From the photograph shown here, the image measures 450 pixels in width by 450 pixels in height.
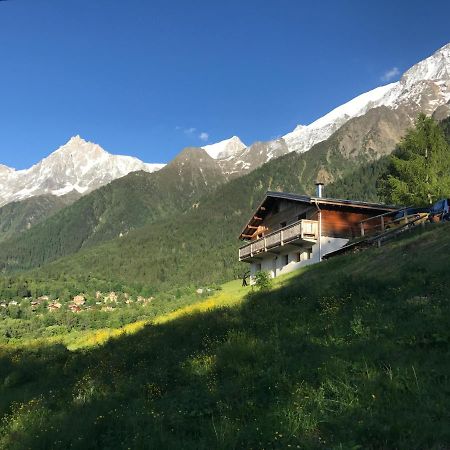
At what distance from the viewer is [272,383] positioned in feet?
30.5

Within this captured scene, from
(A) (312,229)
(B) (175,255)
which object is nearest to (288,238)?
(A) (312,229)

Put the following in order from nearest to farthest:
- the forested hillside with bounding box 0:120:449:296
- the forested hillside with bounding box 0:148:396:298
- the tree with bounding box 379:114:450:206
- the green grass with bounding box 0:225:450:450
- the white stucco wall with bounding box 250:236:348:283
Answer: the green grass with bounding box 0:225:450:450, the white stucco wall with bounding box 250:236:348:283, the tree with bounding box 379:114:450:206, the forested hillside with bounding box 0:148:396:298, the forested hillside with bounding box 0:120:449:296

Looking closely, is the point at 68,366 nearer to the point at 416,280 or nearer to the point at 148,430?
the point at 148,430

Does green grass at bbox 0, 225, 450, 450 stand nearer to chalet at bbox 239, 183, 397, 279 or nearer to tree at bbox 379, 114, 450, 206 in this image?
chalet at bbox 239, 183, 397, 279

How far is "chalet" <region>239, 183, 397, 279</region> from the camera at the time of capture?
3828 cm

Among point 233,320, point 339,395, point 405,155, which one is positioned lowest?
point 339,395

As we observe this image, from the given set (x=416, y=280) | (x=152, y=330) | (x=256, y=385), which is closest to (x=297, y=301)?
(x=416, y=280)

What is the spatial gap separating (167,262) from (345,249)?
435 ft

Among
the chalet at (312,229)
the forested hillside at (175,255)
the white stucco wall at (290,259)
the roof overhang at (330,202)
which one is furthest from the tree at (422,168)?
the forested hillside at (175,255)

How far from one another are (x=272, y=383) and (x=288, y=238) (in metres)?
31.3

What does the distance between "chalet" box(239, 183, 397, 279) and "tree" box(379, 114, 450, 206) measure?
24.6 feet

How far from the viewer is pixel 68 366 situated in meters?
15.3

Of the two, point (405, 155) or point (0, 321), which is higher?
point (405, 155)

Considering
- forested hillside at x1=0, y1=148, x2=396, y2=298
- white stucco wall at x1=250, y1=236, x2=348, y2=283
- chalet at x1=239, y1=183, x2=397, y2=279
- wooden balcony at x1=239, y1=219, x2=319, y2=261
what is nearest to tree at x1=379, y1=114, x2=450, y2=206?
chalet at x1=239, y1=183, x2=397, y2=279
